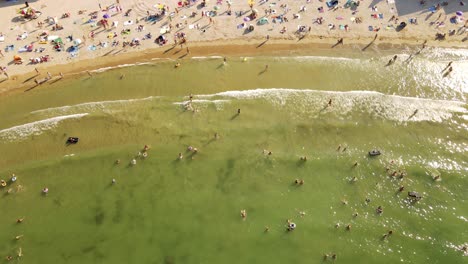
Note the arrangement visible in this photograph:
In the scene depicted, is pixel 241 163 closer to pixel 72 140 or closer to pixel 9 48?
pixel 72 140

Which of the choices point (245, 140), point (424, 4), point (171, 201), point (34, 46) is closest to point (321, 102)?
point (245, 140)

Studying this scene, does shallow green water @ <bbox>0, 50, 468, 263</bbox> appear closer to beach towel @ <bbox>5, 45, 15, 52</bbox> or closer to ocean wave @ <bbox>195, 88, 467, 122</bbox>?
ocean wave @ <bbox>195, 88, 467, 122</bbox>

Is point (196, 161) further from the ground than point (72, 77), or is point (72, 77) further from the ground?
point (72, 77)

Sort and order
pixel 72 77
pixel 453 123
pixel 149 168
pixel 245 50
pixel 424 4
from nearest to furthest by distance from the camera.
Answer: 1. pixel 149 168
2. pixel 453 123
3. pixel 72 77
4. pixel 245 50
5. pixel 424 4

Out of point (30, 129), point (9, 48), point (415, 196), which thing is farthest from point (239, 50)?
point (9, 48)

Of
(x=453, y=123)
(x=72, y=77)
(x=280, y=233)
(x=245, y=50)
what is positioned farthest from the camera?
(x=245, y=50)

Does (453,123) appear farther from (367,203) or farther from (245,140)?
(245,140)
